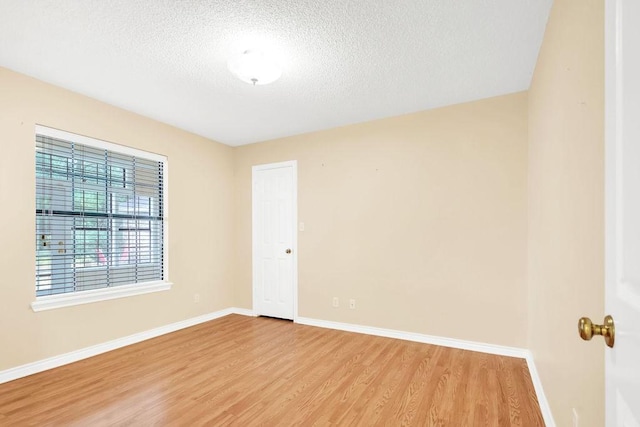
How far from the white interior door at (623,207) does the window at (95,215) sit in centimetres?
388

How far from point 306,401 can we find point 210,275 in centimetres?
274

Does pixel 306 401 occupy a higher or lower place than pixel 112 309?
lower

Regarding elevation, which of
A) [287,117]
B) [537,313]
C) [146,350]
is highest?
[287,117]

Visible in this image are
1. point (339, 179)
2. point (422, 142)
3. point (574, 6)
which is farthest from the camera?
point (339, 179)

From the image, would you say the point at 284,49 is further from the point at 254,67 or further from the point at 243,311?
the point at 243,311

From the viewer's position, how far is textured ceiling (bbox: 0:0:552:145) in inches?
76.8

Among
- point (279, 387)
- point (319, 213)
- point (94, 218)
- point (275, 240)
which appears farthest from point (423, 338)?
point (94, 218)

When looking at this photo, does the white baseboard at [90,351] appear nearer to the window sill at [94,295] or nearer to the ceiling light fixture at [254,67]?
the window sill at [94,295]

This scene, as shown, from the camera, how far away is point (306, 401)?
2289 millimetres

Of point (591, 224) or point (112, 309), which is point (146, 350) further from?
point (591, 224)

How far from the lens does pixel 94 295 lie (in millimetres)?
3176

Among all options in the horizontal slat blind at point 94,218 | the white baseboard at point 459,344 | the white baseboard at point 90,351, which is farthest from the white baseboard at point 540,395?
the horizontal slat blind at point 94,218

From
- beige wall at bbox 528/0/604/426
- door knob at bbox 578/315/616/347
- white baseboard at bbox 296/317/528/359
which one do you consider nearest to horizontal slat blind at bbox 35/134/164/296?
white baseboard at bbox 296/317/528/359

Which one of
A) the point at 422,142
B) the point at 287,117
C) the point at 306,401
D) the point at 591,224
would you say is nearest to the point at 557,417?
the point at 591,224
